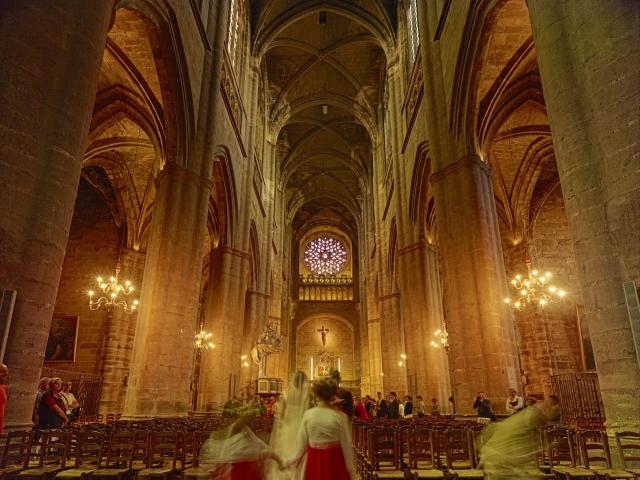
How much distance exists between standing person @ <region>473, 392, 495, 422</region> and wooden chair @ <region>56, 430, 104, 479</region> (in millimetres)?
6493

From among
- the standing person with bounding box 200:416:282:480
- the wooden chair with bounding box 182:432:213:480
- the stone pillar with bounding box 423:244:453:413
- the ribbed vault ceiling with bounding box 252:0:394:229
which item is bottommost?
the wooden chair with bounding box 182:432:213:480

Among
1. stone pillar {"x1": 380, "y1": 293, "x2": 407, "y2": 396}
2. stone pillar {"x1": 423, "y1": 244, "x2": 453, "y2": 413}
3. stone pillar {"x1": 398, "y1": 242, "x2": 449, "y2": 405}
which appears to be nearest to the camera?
stone pillar {"x1": 423, "y1": 244, "x2": 453, "y2": 413}

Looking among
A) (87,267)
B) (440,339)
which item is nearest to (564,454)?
(440,339)

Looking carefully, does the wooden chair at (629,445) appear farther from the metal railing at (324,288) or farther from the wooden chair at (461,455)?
the metal railing at (324,288)

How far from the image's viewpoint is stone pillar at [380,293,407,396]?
2147 centimetres

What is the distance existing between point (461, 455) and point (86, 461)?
4.59 metres

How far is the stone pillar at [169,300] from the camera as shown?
379 inches

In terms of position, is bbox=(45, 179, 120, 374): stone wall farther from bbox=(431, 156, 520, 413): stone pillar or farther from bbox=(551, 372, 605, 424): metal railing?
bbox=(551, 372, 605, 424): metal railing

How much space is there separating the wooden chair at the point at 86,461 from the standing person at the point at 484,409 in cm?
649

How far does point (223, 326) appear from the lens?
15883 millimetres

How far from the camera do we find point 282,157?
32.6 metres

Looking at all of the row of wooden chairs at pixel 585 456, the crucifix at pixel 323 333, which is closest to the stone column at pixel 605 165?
the row of wooden chairs at pixel 585 456

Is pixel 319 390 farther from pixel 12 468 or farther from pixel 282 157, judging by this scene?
pixel 282 157

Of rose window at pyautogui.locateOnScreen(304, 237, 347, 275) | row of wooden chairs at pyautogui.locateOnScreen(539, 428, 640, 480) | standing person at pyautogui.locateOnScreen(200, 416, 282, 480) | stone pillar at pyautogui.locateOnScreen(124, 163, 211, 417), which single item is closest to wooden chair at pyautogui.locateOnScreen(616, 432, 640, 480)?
row of wooden chairs at pyautogui.locateOnScreen(539, 428, 640, 480)
